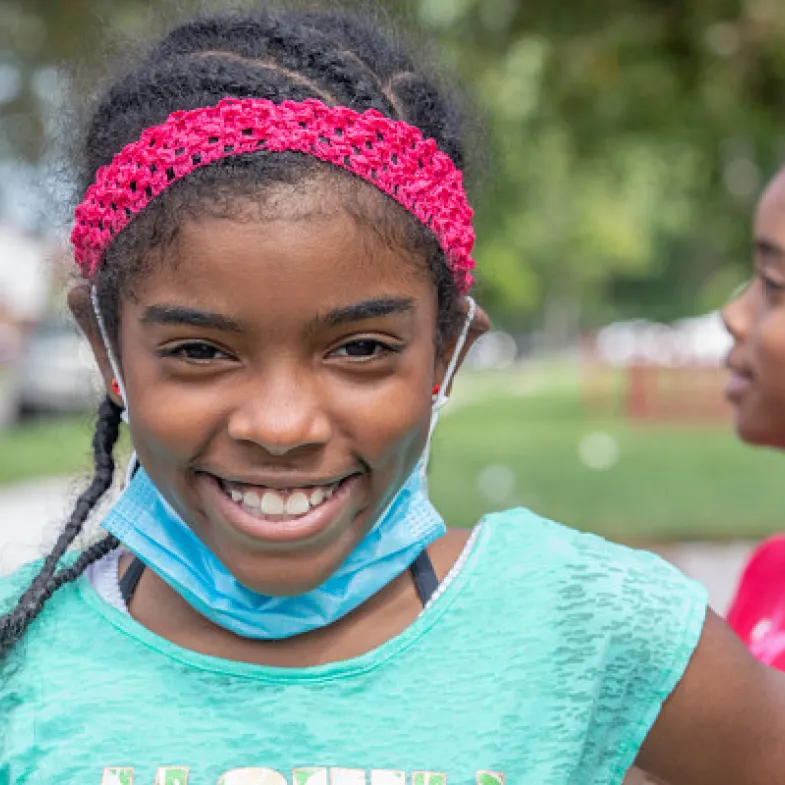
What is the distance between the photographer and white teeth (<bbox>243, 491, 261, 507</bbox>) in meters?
1.63

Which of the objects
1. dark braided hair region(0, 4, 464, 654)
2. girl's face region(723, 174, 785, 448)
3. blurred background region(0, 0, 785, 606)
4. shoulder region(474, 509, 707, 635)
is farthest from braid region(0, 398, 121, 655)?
girl's face region(723, 174, 785, 448)

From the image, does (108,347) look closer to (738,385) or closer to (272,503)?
(272,503)

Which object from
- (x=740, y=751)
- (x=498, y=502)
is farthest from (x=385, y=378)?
(x=498, y=502)

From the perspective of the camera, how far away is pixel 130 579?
1.84 meters

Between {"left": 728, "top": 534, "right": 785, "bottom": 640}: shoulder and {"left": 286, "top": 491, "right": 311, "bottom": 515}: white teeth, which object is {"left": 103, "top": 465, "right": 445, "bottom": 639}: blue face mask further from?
{"left": 728, "top": 534, "right": 785, "bottom": 640}: shoulder

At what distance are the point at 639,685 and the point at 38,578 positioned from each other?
36.3 inches

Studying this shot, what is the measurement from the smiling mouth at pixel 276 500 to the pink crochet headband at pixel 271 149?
1.34ft

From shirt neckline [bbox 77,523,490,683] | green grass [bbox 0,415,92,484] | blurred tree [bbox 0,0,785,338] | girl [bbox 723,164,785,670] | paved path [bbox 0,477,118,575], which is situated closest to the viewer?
shirt neckline [bbox 77,523,490,683]

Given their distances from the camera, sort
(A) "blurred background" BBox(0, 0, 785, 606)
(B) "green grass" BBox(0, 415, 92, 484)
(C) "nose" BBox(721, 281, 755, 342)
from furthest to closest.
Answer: (B) "green grass" BBox(0, 415, 92, 484) → (C) "nose" BBox(721, 281, 755, 342) → (A) "blurred background" BBox(0, 0, 785, 606)

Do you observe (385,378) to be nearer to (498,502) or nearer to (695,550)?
(695,550)

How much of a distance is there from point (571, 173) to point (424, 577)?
1362 cm

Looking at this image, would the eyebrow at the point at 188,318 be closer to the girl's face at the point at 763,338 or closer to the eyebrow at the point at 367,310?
the eyebrow at the point at 367,310

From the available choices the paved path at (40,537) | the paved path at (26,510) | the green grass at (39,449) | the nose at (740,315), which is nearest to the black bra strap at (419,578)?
the nose at (740,315)

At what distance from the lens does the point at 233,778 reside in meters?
1.62
